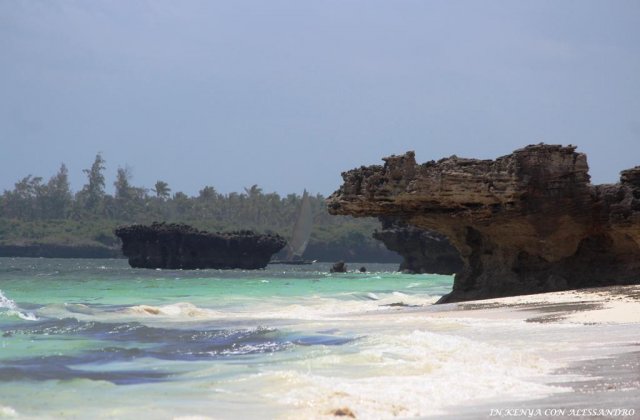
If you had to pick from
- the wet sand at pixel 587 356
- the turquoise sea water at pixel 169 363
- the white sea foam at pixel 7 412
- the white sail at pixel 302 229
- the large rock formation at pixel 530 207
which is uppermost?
the white sail at pixel 302 229

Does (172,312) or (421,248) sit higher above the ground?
(421,248)

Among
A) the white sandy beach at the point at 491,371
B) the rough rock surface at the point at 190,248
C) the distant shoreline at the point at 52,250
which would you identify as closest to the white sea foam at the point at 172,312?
the white sandy beach at the point at 491,371

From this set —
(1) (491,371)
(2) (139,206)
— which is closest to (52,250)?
(2) (139,206)

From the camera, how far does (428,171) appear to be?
21.7 metres

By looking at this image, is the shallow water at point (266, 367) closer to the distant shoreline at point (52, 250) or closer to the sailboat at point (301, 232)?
the sailboat at point (301, 232)

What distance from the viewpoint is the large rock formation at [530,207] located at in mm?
21250

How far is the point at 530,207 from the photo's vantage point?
21531 millimetres

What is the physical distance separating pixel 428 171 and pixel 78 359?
11707mm

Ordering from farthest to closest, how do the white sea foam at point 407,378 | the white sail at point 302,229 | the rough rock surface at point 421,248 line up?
the white sail at point 302,229
the rough rock surface at point 421,248
the white sea foam at point 407,378

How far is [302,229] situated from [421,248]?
4504 centimetres

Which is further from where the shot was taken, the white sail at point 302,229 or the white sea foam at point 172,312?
the white sail at point 302,229

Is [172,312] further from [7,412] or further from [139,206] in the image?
[139,206]

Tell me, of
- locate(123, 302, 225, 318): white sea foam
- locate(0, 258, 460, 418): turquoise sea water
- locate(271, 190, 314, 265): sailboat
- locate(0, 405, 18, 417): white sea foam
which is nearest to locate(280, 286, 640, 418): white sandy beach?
locate(0, 258, 460, 418): turquoise sea water

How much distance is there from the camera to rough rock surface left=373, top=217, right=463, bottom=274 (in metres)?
67.3
